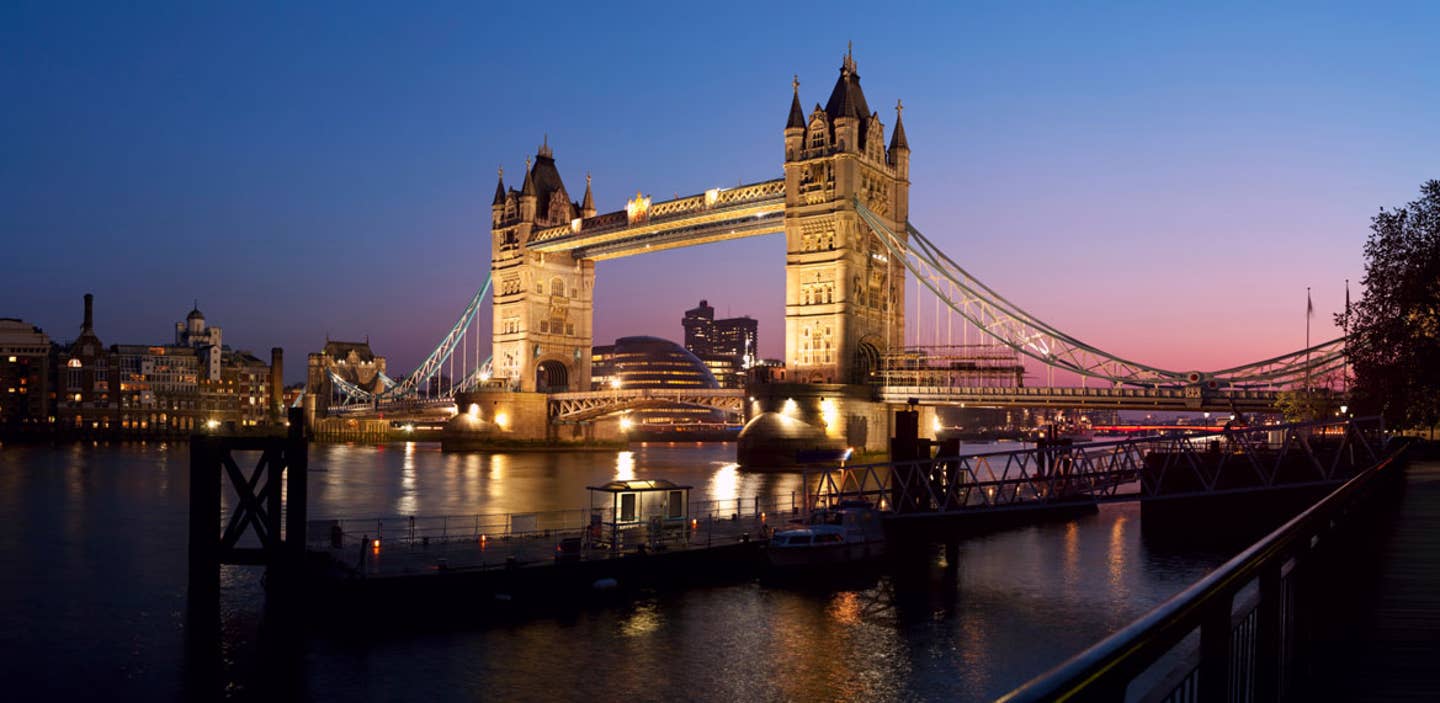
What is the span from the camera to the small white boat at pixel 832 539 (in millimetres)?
36656

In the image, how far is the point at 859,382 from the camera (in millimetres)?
82438

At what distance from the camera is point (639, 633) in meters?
28.0

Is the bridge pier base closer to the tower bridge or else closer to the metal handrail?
the tower bridge

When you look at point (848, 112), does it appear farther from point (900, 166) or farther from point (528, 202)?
point (528, 202)

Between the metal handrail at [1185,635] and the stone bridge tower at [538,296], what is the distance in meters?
104

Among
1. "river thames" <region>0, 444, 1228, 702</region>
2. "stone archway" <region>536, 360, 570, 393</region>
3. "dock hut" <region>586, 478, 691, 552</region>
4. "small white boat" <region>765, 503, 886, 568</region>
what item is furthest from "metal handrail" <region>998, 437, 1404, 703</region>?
"stone archway" <region>536, 360, 570, 393</region>

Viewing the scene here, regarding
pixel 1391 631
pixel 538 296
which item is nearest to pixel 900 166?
pixel 538 296

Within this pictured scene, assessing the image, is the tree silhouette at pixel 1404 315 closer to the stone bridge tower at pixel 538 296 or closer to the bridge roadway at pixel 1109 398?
the bridge roadway at pixel 1109 398

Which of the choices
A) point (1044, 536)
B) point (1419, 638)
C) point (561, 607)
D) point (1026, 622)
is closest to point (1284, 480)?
point (1044, 536)

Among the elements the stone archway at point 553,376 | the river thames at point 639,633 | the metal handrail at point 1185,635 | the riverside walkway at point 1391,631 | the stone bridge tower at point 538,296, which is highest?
the stone bridge tower at point 538,296

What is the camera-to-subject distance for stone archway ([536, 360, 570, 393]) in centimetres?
11256

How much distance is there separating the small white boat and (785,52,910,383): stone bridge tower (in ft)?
129

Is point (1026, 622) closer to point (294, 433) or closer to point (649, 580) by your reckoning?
point (649, 580)

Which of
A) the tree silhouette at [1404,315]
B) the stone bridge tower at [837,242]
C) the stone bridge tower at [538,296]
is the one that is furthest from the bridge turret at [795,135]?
the tree silhouette at [1404,315]
